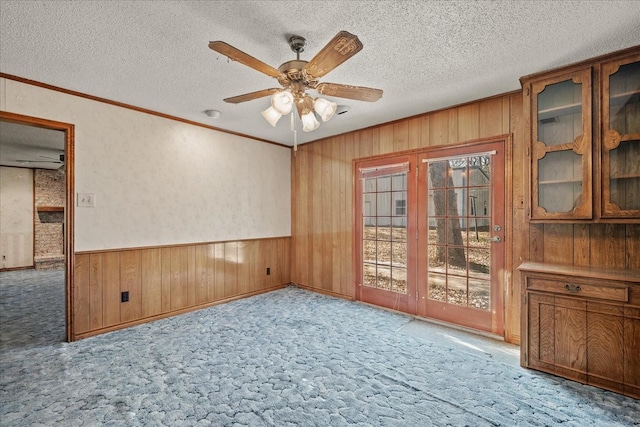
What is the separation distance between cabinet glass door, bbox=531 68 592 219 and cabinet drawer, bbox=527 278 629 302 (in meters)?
0.54

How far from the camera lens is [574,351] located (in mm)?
2234

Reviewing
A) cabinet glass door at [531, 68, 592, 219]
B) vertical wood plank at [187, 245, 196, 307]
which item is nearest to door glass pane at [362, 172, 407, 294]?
cabinet glass door at [531, 68, 592, 219]

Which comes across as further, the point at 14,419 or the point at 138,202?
the point at 138,202

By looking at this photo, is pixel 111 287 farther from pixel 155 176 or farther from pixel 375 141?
pixel 375 141

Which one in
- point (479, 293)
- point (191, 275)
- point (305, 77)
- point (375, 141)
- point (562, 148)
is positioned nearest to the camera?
point (305, 77)

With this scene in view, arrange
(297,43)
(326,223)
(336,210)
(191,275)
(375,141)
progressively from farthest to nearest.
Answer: (326,223)
(336,210)
(375,141)
(191,275)
(297,43)

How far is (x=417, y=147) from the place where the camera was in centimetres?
362

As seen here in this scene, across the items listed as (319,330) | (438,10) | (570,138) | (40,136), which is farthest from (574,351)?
(40,136)

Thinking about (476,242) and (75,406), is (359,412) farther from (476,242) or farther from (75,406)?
(476,242)

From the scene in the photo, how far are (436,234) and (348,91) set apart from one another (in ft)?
6.87

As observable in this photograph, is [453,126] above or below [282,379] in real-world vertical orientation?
above

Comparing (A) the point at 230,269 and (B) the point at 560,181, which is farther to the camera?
(A) the point at 230,269

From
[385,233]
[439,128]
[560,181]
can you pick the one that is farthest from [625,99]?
[385,233]

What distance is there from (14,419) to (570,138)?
14.3 ft
